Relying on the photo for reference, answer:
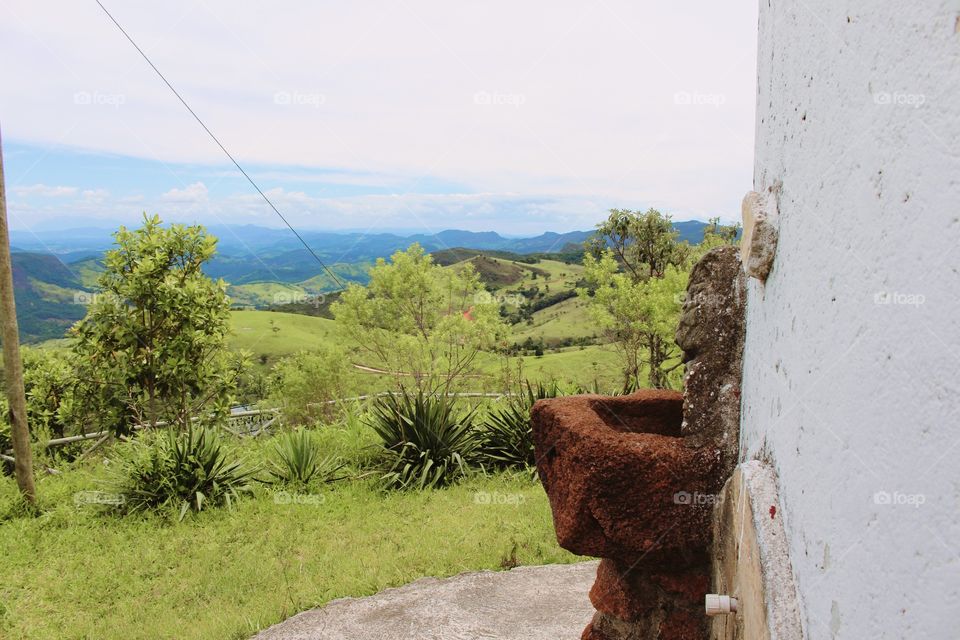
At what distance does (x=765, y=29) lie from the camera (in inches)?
104

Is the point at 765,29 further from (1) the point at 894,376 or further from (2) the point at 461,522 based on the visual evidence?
(2) the point at 461,522

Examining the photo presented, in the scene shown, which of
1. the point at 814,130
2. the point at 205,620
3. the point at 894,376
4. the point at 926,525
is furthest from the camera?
the point at 205,620

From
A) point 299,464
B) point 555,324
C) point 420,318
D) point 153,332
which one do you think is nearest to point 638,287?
point 420,318

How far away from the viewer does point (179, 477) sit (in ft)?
22.9

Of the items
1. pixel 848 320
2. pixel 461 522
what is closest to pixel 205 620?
pixel 461 522

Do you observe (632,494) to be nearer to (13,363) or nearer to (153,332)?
(13,363)

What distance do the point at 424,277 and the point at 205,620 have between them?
27.4 ft

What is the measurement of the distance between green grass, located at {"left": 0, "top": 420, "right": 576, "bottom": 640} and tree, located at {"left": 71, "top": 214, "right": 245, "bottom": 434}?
1.17 m
